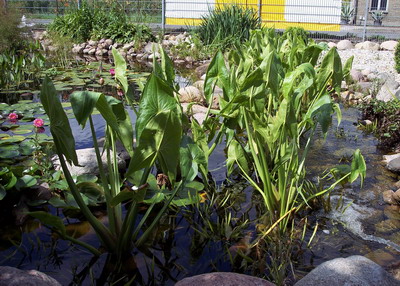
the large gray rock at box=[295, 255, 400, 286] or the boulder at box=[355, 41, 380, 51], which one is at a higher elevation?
the boulder at box=[355, 41, 380, 51]

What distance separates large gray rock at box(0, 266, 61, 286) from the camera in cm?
173

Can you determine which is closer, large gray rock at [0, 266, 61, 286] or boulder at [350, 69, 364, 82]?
large gray rock at [0, 266, 61, 286]

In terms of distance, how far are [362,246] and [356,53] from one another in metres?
8.23

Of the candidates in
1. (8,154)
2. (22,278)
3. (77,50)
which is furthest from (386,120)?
(77,50)

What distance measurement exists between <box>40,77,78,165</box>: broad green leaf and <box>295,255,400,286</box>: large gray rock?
3.69ft

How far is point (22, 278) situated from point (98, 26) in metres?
10.8

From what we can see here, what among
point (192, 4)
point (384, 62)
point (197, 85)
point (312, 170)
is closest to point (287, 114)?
point (312, 170)

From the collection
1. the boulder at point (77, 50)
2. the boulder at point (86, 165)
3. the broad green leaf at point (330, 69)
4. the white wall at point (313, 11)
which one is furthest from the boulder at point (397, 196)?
the white wall at point (313, 11)

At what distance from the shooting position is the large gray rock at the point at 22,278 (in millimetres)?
1728

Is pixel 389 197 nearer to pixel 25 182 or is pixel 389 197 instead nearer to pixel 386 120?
pixel 386 120

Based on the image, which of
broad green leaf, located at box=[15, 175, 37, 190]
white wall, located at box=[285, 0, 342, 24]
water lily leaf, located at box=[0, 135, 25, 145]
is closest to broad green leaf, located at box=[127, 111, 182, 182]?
broad green leaf, located at box=[15, 175, 37, 190]

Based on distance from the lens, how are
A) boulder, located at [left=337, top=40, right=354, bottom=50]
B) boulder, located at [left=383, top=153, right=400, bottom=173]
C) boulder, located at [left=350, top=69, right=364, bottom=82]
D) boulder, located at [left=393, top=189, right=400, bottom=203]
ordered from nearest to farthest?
boulder, located at [left=393, top=189, right=400, bottom=203], boulder, located at [left=383, top=153, right=400, bottom=173], boulder, located at [left=350, top=69, right=364, bottom=82], boulder, located at [left=337, top=40, right=354, bottom=50]

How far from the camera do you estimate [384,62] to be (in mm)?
8797

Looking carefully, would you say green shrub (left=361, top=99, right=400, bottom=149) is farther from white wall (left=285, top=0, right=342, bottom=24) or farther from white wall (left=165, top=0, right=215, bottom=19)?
white wall (left=165, top=0, right=215, bottom=19)
